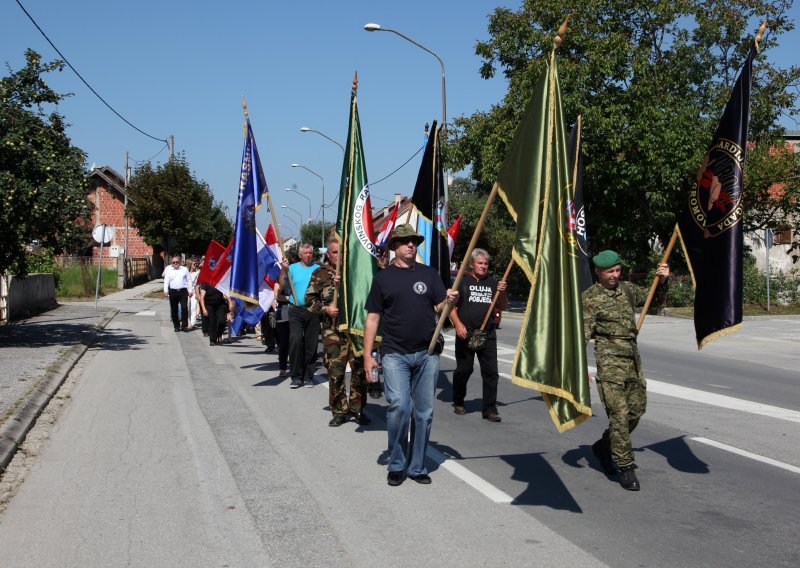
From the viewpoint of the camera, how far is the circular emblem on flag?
636 cm

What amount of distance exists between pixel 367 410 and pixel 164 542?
4824 mm

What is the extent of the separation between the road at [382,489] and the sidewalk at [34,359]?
382 mm

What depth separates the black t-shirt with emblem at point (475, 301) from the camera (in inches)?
365

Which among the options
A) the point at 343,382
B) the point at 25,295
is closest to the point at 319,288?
the point at 343,382

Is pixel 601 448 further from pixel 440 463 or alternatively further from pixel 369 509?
pixel 369 509

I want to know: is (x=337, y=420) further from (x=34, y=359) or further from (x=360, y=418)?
(x=34, y=359)

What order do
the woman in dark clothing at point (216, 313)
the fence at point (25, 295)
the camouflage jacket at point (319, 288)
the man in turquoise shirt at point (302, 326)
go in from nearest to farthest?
the camouflage jacket at point (319, 288) → the man in turquoise shirt at point (302, 326) → the woman in dark clothing at point (216, 313) → the fence at point (25, 295)

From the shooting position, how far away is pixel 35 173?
15.0 m

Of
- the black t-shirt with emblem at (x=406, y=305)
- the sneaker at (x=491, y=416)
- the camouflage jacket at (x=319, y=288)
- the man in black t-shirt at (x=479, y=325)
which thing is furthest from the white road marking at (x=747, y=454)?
the camouflage jacket at (x=319, y=288)

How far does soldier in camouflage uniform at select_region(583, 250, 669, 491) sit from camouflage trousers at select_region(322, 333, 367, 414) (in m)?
2.86

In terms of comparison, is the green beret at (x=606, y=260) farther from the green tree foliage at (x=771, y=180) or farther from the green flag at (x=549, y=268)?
the green tree foliage at (x=771, y=180)

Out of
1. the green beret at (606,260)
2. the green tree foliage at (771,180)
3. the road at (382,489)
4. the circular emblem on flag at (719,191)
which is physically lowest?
the road at (382,489)

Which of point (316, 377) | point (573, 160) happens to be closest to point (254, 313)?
point (316, 377)

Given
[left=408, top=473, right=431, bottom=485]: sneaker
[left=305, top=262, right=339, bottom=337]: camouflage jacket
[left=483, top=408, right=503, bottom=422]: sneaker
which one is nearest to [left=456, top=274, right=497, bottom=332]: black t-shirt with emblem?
[left=483, top=408, right=503, bottom=422]: sneaker
